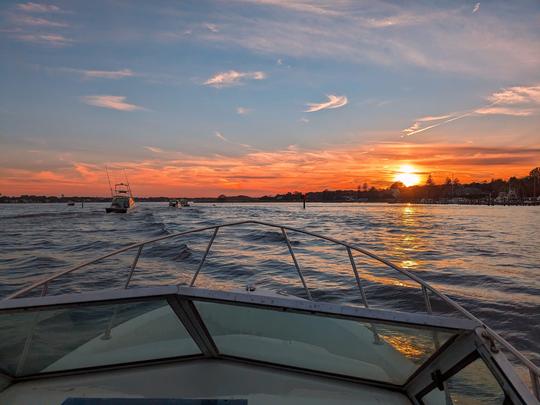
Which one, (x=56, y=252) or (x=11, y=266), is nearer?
(x=11, y=266)

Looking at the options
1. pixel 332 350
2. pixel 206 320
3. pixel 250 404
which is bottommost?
pixel 250 404

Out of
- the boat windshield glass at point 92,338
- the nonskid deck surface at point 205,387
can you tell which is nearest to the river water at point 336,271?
the nonskid deck surface at point 205,387

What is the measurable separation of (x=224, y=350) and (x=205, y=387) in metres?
0.44

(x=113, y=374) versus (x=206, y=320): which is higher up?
(x=206, y=320)

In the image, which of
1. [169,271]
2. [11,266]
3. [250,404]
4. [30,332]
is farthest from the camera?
[11,266]

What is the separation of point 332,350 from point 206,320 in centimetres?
113

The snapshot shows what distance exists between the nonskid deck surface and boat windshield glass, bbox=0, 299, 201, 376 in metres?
0.12

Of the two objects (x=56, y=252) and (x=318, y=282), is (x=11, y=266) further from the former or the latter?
(x=318, y=282)

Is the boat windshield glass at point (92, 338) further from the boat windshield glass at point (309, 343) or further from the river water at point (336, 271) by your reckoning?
the river water at point (336, 271)

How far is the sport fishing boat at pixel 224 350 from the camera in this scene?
91.3 inches

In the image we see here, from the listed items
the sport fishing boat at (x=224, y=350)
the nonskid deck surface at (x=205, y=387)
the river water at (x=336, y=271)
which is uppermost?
the sport fishing boat at (x=224, y=350)

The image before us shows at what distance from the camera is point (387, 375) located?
311 cm

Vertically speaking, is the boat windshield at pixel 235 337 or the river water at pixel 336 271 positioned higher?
the boat windshield at pixel 235 337

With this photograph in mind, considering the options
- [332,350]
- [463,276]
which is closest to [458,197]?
[463,276]
